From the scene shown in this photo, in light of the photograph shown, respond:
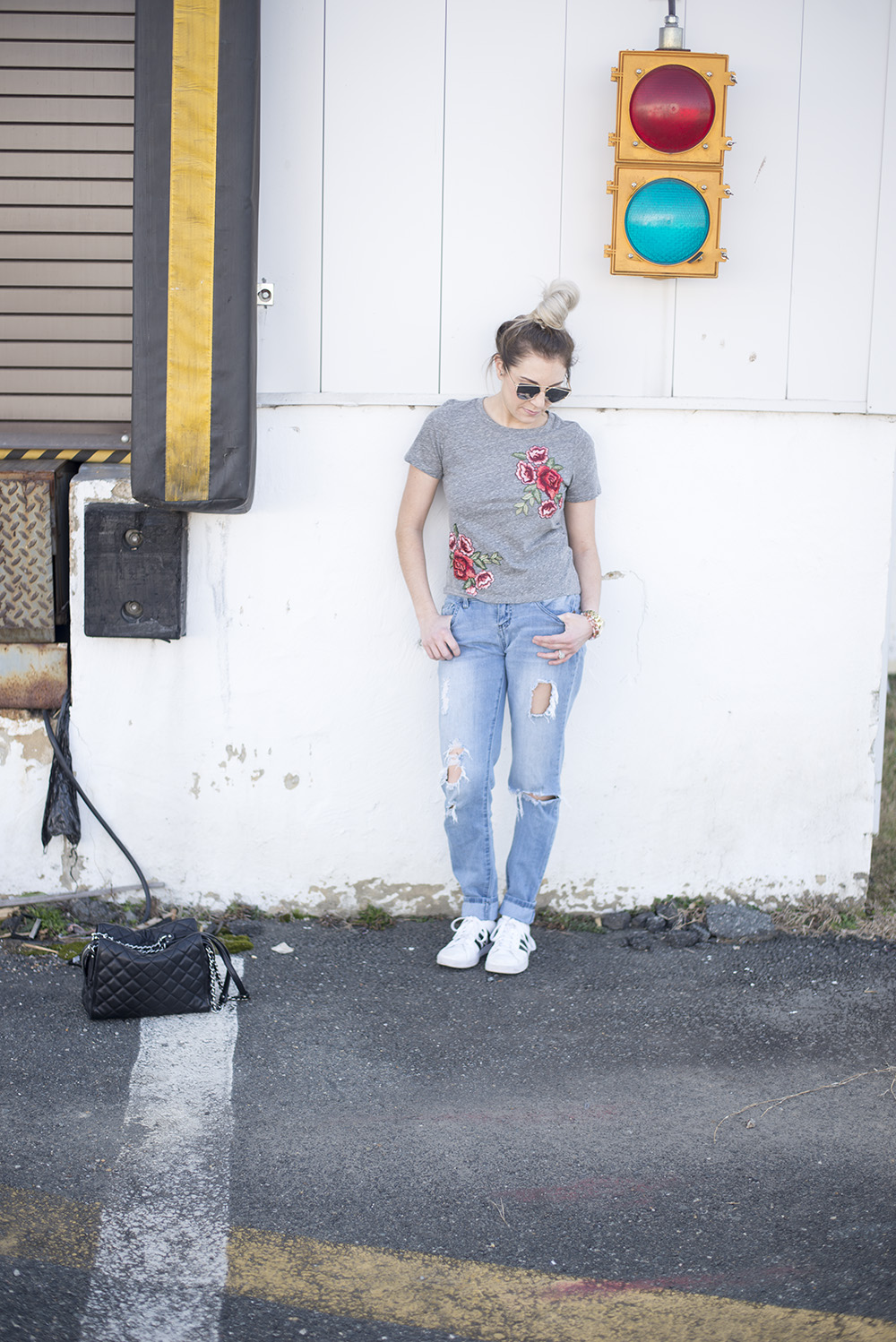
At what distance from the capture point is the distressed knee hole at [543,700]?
3564 mm

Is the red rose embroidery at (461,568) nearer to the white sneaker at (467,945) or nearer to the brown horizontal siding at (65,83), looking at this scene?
the white sneaker at (467,945)

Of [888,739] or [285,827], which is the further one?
[888,739]

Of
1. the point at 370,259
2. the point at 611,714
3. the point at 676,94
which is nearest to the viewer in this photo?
the point at 676,94

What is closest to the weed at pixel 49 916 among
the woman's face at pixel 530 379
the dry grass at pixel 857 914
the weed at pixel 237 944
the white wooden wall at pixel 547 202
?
the weed at pixel 237 944

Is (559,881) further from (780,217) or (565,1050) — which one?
(780,217)

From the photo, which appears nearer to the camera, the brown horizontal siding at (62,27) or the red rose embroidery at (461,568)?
the red rose embroidery at (461,568)

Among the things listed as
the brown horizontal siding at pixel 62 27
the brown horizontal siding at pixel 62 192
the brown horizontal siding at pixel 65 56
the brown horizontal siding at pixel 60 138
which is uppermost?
the brown horizontal siding at pixel 62 27

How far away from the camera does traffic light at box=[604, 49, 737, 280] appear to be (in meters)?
3.54

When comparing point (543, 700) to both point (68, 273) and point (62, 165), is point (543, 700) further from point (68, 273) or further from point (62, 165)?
point (62, 165)

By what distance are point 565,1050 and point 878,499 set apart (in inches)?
85.4

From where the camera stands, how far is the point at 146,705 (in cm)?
390

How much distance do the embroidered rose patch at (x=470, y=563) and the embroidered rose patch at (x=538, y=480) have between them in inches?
7.4

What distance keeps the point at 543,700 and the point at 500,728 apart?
199mm

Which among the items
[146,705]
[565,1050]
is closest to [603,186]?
[146,705]
